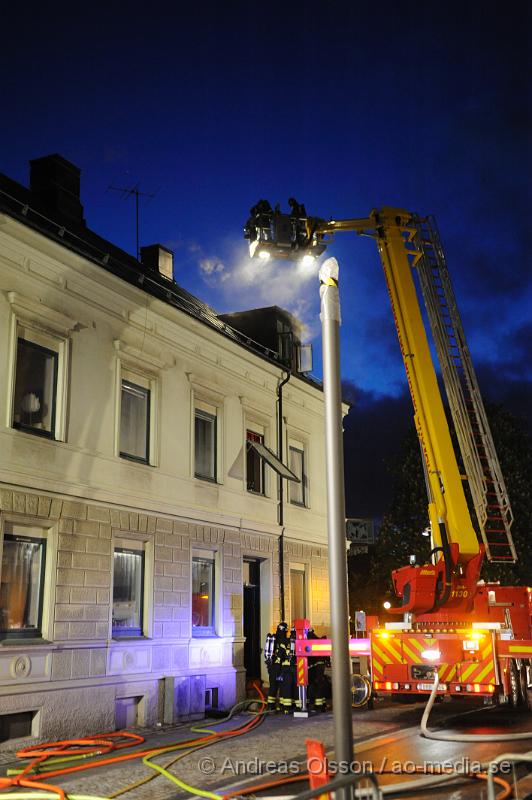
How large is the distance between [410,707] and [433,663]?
3574 millimetres

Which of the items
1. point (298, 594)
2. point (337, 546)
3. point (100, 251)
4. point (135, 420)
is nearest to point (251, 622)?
point (298, 594)

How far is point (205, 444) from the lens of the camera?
1769 centimetres

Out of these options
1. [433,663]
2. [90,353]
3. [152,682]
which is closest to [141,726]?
[152,682]

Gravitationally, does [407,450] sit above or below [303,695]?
above

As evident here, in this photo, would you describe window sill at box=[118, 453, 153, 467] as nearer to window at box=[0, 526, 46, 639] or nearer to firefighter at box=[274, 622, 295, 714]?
window at box=[0, 526, 46, 639]

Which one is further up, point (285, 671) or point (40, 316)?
point (40, 316)

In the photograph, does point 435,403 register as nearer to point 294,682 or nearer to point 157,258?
point 294,682

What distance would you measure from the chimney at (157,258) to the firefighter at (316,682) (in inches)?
429

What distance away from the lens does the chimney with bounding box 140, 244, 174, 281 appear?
21875mm

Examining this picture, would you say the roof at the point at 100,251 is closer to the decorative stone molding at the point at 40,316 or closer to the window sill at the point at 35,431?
the decorative stone molding at the point at 40,316

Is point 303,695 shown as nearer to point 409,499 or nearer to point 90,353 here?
point 90,353

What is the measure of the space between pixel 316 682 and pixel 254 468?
5695 millimetres

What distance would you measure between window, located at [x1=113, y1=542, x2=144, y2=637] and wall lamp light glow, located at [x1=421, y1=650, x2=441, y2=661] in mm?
5069

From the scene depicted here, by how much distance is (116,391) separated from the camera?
14.8 m
